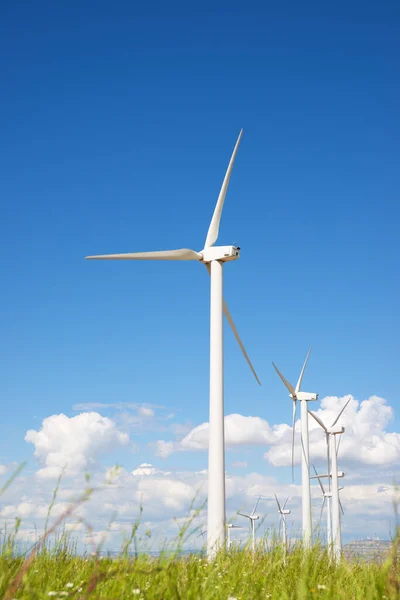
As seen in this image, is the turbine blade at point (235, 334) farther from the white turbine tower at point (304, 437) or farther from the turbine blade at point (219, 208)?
the white turbine tower at point (304, 437)

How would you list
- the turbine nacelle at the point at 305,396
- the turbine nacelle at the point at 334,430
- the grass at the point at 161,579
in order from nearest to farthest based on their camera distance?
the grass at the point at 161,579 → the turbine nacelle at the point at 305,396 → the turbine nacelle at the point at 334,430

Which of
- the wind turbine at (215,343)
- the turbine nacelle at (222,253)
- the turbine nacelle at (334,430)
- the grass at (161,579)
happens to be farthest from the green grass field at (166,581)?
the turbine nacelle at (334,430)

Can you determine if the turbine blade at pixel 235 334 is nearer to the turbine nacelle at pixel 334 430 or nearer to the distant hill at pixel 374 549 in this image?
the distant hill at pixel 374 549

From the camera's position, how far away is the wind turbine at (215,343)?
2528cm

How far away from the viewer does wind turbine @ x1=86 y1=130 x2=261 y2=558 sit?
25.3 meters

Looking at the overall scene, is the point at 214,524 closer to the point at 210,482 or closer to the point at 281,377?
the point at 210,482

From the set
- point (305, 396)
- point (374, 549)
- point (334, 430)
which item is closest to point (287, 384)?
point (305, 396)

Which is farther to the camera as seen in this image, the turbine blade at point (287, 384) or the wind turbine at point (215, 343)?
the turbine blade at point (287, 384)

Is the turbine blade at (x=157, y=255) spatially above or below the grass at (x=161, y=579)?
above

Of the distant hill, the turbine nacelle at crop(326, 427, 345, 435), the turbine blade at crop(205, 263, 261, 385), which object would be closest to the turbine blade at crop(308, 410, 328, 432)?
the turbine nacelle at crop(326, 427, 345, 435)

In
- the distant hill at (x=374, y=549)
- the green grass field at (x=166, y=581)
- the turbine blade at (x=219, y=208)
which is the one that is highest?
the turbine blade at (x=219, y=208)

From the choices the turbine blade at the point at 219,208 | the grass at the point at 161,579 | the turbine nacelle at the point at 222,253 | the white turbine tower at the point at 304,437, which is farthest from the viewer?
the white turbine tower at the point at 304,437

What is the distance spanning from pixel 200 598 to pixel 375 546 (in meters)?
7.57

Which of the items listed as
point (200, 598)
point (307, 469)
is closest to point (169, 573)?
point (200, 598)
